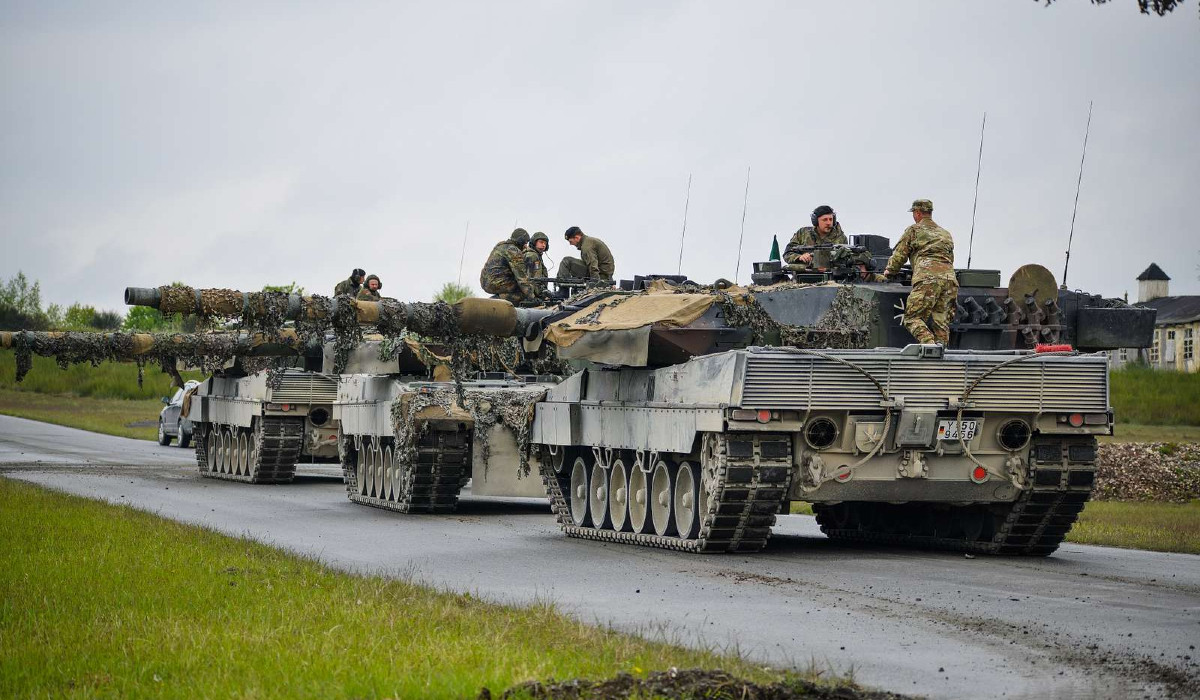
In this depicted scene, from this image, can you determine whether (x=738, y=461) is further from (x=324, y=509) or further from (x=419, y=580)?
(x=324, y=509)

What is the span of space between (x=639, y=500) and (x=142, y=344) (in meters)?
13.7

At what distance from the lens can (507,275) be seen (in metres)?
21.2

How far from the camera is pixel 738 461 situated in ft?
45.7

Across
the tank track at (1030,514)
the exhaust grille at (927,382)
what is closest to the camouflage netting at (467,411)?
the tank track at (1030,514)

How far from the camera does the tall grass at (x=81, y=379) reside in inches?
2847

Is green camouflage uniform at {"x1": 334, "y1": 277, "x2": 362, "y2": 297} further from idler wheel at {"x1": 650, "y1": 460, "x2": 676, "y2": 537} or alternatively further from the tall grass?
the tall grass

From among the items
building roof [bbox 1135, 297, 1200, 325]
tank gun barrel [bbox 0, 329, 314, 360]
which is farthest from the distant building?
tank gun barrel [bbox 0, 329, 314, 360]

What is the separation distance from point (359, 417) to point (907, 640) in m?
14.6

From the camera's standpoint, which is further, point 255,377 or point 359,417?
point 255,377

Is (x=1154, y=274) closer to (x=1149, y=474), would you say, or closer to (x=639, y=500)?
(x=1149, y=474)

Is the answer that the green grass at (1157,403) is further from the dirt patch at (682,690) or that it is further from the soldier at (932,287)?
the dirt patch at (682,690)

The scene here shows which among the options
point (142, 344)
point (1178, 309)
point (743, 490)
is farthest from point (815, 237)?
point (1178, 309)

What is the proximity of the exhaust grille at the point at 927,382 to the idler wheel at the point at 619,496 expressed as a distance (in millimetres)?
3165

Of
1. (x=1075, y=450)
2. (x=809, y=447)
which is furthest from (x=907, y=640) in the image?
(x=1075, y=450)
